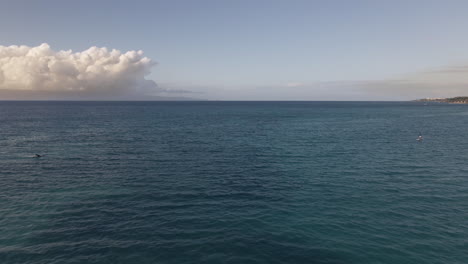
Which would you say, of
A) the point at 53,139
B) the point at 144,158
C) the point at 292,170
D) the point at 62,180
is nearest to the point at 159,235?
the point at 62,180

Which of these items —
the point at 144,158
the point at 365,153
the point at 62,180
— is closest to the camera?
the point at 62,180

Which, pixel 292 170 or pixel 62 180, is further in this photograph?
pixel 292 170

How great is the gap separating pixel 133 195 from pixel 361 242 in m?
30.4

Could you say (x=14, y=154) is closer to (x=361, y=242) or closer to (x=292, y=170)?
(x=292, y=170)

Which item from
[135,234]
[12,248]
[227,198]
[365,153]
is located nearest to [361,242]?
[227,198]

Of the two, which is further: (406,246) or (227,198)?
(227,198)

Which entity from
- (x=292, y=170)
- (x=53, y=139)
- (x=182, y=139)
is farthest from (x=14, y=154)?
(x=292, y=170)

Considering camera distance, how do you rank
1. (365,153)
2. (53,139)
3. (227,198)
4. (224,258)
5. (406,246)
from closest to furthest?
1. (224,258)
2. (406,246)
3. (227,198)
4. (365,153)
5. (53,139)

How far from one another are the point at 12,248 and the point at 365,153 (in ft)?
224

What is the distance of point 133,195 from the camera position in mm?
39875

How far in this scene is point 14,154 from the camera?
65.6m

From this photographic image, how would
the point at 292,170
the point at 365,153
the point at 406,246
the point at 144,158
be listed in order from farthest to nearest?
the point at 365,153
the point at 144,158
the point at 292,170
the point at 406,246

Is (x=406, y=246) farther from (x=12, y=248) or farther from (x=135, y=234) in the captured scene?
(x=12, y=248)

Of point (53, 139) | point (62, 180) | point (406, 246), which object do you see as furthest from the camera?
point (53, 139)
